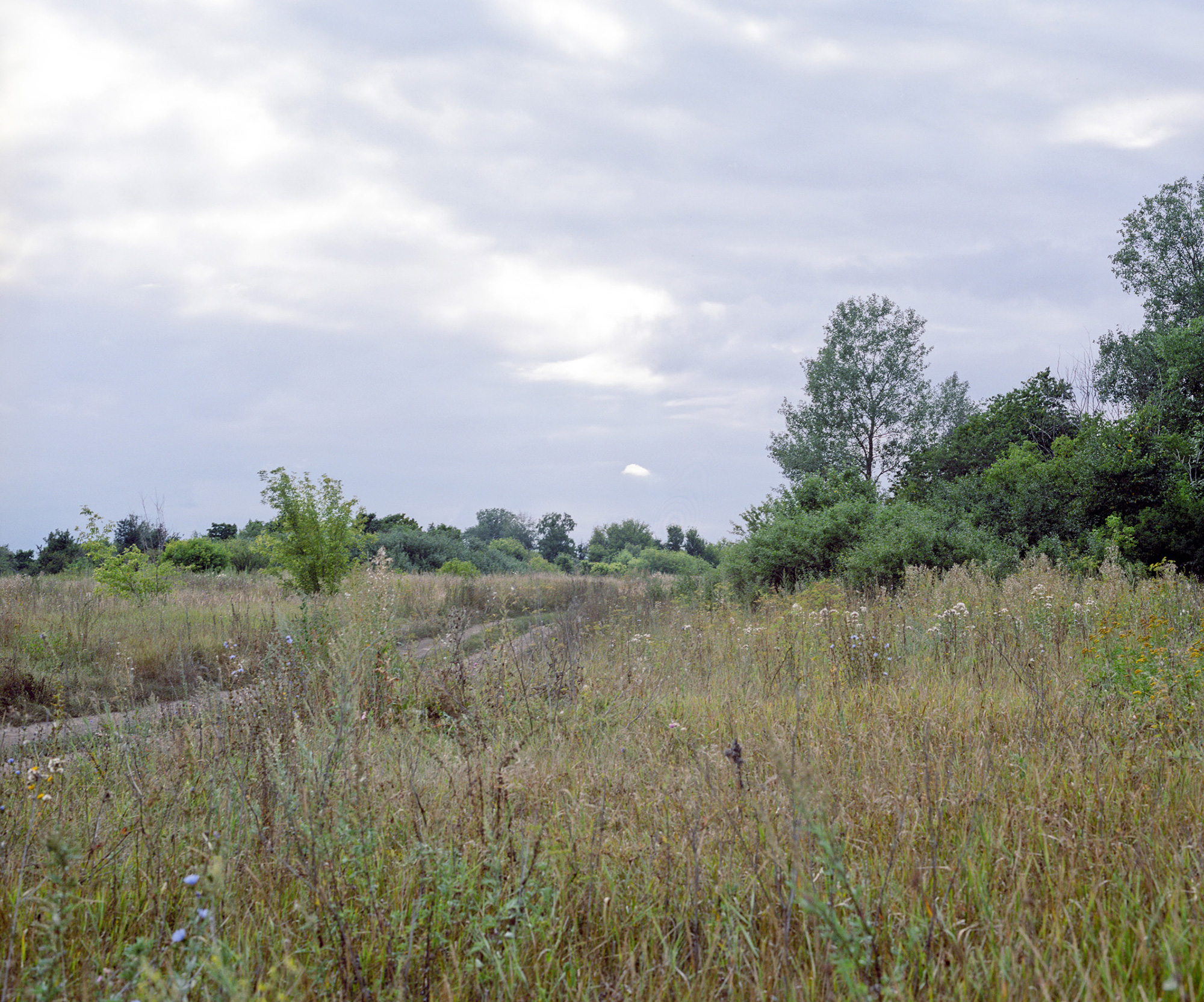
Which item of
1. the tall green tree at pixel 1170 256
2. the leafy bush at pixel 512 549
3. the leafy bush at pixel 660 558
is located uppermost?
the tall green tree at pixel 1170 256

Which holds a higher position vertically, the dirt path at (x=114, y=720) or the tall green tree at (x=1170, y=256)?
the tall green tree at (x=1170, y=256)

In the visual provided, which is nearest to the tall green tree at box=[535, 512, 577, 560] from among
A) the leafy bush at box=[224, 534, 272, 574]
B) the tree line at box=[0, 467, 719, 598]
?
the tree line at box=[0, 467, 719, 598]

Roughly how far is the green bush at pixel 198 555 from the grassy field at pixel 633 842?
87.8 ft

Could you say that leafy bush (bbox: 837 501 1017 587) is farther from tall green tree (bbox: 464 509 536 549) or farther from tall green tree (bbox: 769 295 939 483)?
tall green tree (bbox: 464 509 536 549)

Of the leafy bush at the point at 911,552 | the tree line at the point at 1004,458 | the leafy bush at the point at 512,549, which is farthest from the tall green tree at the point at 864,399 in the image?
the leafy bush at the point at 512,549

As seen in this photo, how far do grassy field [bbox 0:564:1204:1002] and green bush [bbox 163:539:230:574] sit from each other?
26.8 metres

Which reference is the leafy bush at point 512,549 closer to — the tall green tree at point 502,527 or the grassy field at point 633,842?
the tall green tree at point 502,527

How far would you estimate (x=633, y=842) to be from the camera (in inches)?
105

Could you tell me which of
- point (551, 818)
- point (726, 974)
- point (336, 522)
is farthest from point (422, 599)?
point (726, 974)

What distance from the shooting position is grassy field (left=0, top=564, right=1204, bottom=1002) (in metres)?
1.92

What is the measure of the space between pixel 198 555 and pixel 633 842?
3157 centimetres

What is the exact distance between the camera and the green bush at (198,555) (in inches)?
1145

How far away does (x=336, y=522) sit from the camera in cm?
1573

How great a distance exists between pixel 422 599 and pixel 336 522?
2.46m
